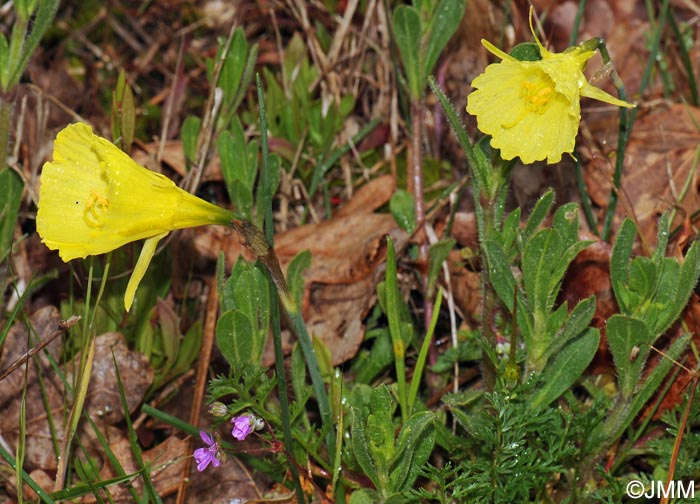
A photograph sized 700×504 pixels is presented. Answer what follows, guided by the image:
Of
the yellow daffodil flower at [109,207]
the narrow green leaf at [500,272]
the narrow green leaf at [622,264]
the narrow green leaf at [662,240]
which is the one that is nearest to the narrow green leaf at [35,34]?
the yellow daffodil flower at [109,207]

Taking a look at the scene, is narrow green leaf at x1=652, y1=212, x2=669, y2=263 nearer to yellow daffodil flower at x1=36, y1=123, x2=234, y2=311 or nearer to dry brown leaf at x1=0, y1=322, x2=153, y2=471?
yellow daffodil flower at x1=36, y1=123, x2=234, y2=311

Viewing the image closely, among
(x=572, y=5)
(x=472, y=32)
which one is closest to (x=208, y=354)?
(x=472, y=32)

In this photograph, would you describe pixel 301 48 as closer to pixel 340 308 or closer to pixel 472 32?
pixel 472 32

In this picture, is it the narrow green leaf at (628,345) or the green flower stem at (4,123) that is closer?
the narrow green leaf at (628,345)

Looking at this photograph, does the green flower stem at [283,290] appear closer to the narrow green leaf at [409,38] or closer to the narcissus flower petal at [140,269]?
the narcissus flower petal at [140,269]

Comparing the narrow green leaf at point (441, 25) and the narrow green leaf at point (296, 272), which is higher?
the narrow green leaf at point (441, 25)

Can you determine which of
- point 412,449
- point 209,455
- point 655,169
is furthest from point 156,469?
point 655,169
